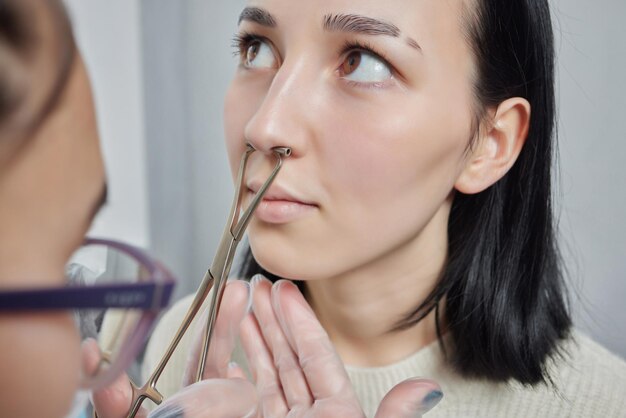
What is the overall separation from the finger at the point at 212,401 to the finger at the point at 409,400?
87 mm

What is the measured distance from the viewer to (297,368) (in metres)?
0.59

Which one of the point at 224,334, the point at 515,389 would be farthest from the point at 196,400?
the point at 515,389

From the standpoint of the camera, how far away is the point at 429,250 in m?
0.79

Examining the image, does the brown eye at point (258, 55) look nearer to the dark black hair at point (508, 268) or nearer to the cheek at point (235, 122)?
the cheek at point (235, 122)

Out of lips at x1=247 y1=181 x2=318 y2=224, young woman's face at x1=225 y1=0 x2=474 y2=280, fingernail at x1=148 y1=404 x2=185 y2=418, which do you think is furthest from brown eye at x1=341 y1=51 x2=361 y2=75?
fingernail at x1=148 y1=404 x2=185 y2=418

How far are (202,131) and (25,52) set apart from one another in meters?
0.47

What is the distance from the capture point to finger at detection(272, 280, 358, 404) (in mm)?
554

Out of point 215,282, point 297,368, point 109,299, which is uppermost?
point 109,299

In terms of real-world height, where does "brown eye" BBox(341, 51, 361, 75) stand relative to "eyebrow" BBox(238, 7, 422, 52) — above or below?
below

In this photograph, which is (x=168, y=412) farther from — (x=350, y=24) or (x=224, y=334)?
(x=350, y=24)

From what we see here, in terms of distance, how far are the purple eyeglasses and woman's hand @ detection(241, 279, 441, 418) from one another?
24 centimetres

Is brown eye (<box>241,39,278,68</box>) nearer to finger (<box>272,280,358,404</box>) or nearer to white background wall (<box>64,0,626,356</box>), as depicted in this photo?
white background wall (<box>64,0,626,356</box>)

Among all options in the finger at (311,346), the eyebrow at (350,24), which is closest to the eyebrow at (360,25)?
the eyebrow at (350,24)

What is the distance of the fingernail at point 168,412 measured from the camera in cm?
38
